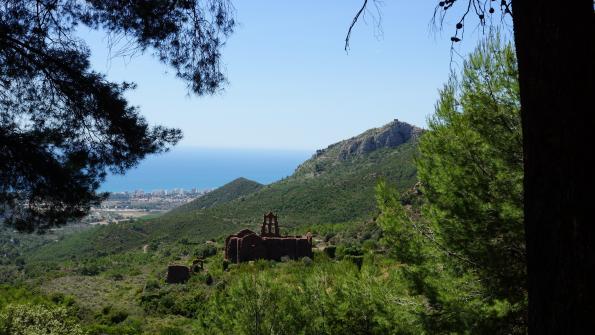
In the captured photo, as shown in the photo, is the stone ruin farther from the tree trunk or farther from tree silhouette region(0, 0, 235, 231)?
the tree trunk

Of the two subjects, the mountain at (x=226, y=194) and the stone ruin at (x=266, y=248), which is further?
the mountain at (x=226, y=194)

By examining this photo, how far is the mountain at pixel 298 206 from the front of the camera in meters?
67.2

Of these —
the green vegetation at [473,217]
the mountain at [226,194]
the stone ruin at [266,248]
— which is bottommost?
the stone ruin at [266,248]

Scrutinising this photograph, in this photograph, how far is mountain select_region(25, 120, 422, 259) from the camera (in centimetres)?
6719

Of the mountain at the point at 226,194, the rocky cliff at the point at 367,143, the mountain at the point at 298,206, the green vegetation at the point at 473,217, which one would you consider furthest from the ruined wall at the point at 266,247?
the mountain at the point at 226,194

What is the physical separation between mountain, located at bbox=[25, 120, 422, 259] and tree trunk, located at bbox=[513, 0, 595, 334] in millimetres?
53618

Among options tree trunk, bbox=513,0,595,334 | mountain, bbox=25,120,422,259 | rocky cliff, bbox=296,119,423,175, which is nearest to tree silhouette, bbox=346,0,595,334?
tree trunk, bbox=513,0,595,334

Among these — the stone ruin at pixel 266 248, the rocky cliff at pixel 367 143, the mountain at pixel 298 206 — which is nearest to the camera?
the stone ruin at pixel 266 248

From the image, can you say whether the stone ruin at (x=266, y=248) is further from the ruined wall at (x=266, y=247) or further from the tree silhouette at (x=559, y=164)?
the tree silhouette at (x=559, y=164)

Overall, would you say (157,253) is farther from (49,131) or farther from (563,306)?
(563,306)

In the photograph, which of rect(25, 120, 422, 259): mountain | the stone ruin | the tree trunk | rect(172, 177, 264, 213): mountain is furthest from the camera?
rect(172, 177, 264, 213): mountain

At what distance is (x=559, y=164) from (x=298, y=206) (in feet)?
243

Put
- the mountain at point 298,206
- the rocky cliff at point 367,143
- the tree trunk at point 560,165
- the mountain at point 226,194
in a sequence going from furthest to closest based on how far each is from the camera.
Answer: the mountain at point 226,194
the rocky cliff at point 367,143
the mountain at point 298,206
the tree trunk at point 560,165

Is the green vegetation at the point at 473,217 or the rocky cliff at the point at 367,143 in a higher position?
the rocky cliff at the point at 367,143
